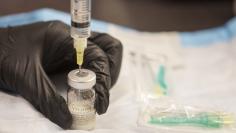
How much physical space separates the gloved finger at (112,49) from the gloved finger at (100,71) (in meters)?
0.04

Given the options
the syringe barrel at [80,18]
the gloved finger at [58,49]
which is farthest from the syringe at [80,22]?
the gloved finger at [58,49]

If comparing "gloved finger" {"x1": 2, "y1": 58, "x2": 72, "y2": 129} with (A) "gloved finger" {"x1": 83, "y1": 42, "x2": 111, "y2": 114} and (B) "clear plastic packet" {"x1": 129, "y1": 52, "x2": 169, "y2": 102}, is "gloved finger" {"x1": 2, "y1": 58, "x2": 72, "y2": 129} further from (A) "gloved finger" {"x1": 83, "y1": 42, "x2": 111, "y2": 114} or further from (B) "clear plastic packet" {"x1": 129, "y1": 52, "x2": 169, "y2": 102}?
(B) "clear plastic packet" {"x1": 129, "y1": 52, "x2": 169, "y2": 102}

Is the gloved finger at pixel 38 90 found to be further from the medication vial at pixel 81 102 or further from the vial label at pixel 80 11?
the vial label at pixel 80 11

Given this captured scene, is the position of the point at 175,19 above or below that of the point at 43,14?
below

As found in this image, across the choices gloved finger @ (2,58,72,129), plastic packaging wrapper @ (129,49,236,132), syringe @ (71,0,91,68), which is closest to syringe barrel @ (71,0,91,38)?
syringe @ (71,0,91,68)

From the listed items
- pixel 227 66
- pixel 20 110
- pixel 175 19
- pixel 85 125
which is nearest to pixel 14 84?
pixel 20 110

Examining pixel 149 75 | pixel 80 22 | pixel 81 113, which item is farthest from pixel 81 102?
pixel 149 75

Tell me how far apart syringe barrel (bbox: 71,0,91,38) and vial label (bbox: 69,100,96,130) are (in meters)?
0.12

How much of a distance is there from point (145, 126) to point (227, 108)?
0.67 ft

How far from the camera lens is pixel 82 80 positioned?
31.3 inches

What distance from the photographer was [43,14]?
1.21 metres

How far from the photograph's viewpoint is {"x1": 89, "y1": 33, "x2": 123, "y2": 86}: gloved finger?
3.18 ft

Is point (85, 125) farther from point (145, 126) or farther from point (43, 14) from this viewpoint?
point (43, 14)

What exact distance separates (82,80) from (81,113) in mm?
68
